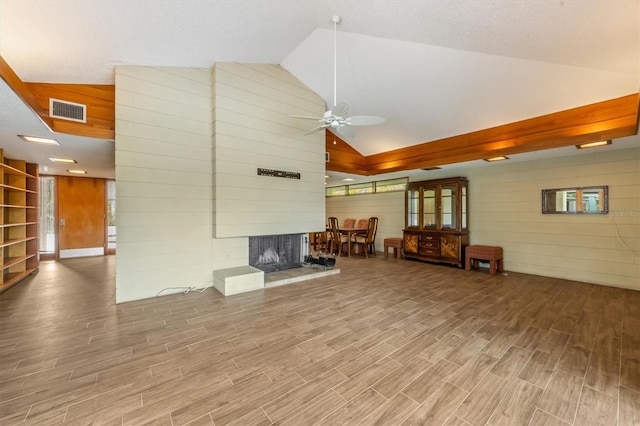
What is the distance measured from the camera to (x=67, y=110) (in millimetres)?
3906

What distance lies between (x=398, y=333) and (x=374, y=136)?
515cm

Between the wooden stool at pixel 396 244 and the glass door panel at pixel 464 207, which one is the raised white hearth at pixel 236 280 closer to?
the wooden stool at pixel 396 244

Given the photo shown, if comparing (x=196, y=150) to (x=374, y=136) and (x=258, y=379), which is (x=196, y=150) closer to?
(x=258, y=379)

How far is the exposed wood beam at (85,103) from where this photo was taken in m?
3.76

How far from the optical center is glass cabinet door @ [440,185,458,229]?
645 centimetres

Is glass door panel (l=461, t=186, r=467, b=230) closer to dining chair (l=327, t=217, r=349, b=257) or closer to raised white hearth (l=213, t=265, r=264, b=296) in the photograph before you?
dining chair (l=327, t=217, r=349, b=257)

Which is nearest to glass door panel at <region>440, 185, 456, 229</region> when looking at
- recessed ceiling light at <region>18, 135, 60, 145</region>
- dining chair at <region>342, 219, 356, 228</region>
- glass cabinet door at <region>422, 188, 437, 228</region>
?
glass cabinet door at <region>422, 188, 437, 228</region>

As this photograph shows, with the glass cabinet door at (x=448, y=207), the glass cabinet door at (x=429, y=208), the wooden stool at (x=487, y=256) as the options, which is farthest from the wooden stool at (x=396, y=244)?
the wooden stool at (x=487, y=256)

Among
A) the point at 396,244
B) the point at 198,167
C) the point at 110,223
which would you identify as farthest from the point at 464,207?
the point at 110,223

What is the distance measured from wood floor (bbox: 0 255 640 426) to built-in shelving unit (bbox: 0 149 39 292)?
63.4 inches

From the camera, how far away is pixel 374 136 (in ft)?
22.1

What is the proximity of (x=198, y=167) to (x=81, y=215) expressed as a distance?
6.36 meters

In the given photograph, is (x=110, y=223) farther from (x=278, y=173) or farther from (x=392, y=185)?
(x=392, y=185)

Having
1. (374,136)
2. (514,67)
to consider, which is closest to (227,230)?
(374,136)
